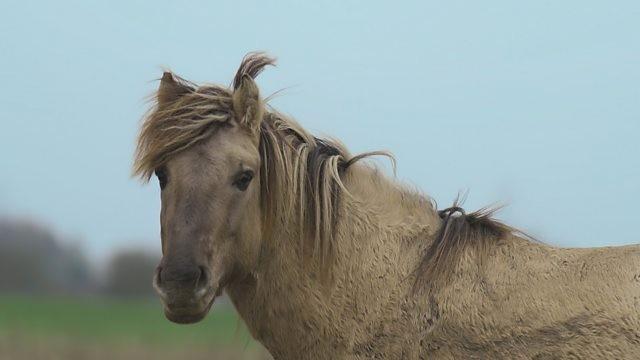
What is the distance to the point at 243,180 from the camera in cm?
501

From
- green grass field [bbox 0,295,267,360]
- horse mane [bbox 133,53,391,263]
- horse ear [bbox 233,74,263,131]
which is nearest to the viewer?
horse mane [bbox 133,53,391,263]

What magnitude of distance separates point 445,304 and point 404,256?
0.46 metres

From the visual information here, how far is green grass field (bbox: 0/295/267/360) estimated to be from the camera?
18.2 meters

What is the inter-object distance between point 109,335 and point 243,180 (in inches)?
Answer: 777

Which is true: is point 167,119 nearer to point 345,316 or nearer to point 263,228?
point 263,228

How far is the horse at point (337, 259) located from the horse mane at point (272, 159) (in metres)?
0.01

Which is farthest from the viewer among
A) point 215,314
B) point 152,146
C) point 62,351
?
point 215,314

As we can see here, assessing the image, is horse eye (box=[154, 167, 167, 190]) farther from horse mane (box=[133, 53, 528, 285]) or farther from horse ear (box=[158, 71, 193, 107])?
horse ear (box=[158, 71, 193, 107])

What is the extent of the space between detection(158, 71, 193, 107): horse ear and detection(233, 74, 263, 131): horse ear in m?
0.44

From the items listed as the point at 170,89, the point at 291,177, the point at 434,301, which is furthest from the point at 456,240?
Result: the point at 170,89

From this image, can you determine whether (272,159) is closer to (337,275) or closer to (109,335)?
(337,275)

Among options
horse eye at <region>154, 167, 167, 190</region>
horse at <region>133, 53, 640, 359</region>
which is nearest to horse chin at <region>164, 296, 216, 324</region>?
horse at <region>133, 53, 640, 359</region>

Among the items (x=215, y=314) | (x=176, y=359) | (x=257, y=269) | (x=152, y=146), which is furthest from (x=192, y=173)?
(x=215, y=314)

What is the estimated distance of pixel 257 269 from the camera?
17.0 ft
